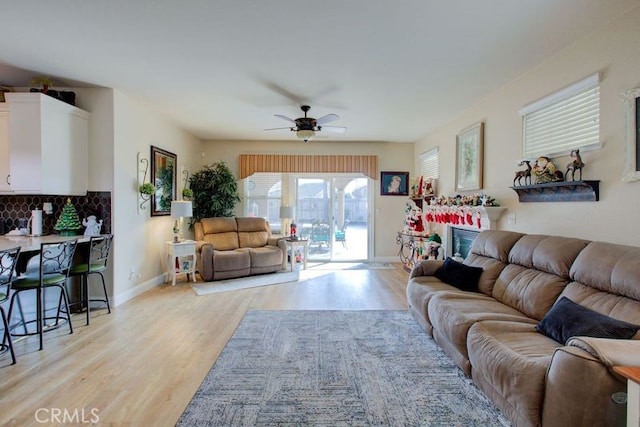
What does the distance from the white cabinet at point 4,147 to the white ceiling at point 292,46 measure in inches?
18.2

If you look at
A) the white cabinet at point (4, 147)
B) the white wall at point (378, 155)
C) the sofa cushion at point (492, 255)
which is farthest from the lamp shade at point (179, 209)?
the sofa cushion at point (492, 255)

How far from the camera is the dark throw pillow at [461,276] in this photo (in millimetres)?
3242

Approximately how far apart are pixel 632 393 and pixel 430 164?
18.1 ft

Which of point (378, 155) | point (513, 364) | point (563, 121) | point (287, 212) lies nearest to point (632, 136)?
point (563, 121)

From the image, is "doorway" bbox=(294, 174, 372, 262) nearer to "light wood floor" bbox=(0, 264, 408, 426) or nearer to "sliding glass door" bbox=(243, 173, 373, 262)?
"sliding glass door" bbox=(243, 173, 373, 262)

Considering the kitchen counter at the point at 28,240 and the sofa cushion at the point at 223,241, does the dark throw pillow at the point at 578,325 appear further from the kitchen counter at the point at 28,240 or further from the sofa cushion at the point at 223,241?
the sofa cushion at the point at 223,241

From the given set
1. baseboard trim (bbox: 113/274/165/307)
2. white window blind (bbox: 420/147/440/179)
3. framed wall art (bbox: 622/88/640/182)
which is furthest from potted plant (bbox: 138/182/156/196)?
framed wall art (bbox: 622/88/640/182)

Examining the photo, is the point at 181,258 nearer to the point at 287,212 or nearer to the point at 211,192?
the point at 211,192

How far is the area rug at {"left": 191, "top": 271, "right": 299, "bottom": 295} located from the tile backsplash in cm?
159

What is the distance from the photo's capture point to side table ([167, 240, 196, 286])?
16.9ft

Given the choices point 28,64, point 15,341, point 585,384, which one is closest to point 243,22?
point 28,64

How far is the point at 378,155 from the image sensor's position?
725 centimetres

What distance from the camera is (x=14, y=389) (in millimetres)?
2271

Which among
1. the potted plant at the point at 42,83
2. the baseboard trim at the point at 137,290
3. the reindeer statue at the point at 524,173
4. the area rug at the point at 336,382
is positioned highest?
the potted plant at the point at 42,83
